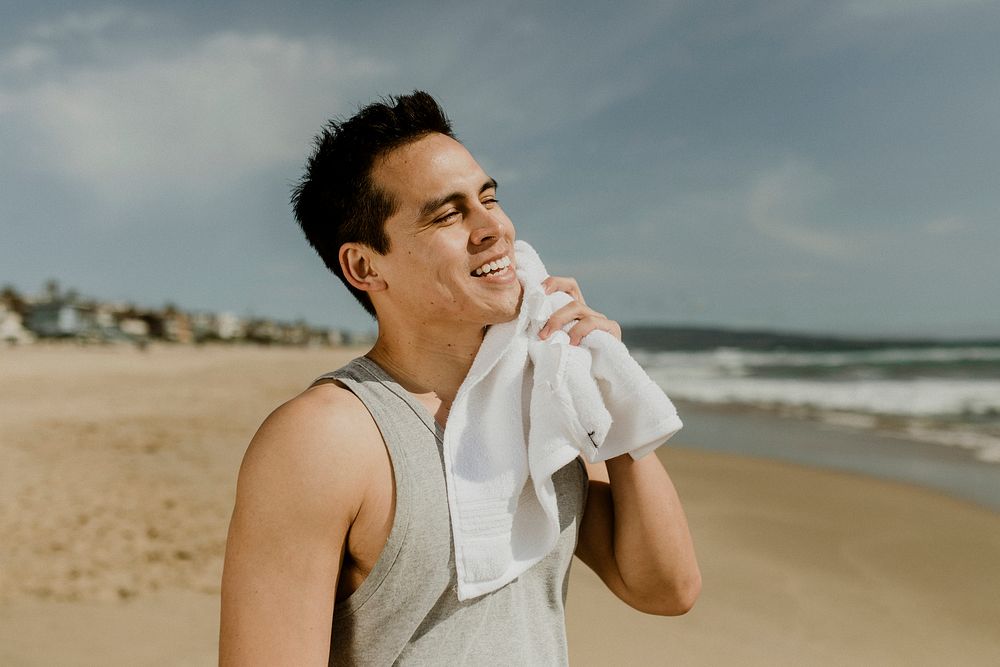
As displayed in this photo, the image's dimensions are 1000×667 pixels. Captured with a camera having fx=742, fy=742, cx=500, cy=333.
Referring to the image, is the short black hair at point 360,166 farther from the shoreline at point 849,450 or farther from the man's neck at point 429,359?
the shoreline at point 849,450

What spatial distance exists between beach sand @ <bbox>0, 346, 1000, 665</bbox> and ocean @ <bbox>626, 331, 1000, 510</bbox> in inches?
36.7

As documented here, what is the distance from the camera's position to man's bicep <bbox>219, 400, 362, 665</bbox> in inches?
54.0

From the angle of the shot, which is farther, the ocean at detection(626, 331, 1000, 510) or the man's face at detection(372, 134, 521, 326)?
the ocean at detection(626, 331, 1000, 510)

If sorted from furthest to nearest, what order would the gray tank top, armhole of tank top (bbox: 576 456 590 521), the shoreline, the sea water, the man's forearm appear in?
the sea water < the shoreline < armhole of tank top (bbox: 576 456 590 521) < the man's forearm < the gray tank top

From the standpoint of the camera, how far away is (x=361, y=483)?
144 cm

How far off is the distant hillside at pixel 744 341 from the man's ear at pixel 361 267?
4534 cm

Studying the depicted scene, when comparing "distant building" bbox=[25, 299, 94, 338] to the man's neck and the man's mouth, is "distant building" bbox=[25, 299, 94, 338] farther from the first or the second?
the man's mouth

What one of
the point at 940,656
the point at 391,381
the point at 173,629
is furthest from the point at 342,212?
the point at 940,656

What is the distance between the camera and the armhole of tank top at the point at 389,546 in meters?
1.47

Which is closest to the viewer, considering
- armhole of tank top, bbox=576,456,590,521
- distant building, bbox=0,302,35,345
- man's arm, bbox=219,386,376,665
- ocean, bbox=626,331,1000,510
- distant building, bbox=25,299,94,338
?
man's arm, bbox=219,386,376,665

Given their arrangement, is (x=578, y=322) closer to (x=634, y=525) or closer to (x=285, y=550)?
(x=634, y=525)

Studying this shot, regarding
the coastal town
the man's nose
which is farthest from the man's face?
the coastal town

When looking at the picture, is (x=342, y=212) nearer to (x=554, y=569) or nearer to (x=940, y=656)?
(x=554, y=569)

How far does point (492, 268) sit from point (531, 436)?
1.43 feet
